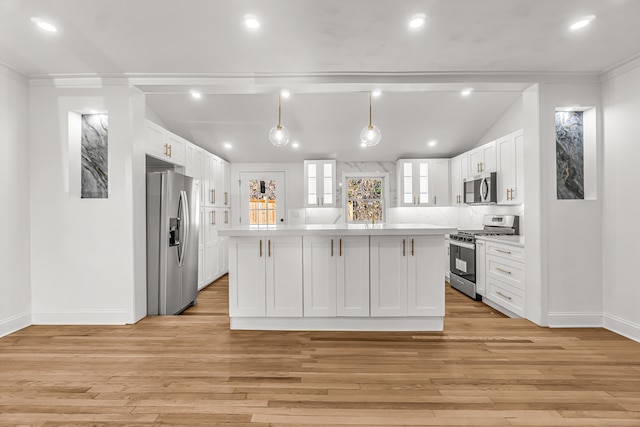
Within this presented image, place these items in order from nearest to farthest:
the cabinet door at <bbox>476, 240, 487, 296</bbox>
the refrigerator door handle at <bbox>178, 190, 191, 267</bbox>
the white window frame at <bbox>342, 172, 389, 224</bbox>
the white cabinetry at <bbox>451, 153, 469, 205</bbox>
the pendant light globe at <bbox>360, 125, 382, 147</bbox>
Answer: the pendant light globe at <bbox>360, 125, 382, 147</bbox> → the refrigerator door handle at <bbox>178, 190, 191, 267</bbox> → the cabinet door at <bbox>476, 240, 487, 296</bbox> → the white cabinetry at <bbox>451, 153, 469, 205</bbox> → the white window frame at <bbox>342, 172, 389, 224</bbox>

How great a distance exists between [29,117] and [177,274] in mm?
2194

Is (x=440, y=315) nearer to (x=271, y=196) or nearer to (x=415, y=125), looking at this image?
(x=415, y=125)

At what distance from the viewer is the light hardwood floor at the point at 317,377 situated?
1834 millimetres

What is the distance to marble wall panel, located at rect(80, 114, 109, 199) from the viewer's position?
3.51 m

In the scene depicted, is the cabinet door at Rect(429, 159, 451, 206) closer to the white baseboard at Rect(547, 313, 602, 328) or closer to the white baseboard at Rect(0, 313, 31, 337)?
the white baseboard at Rect(547, 313, 602, 328)

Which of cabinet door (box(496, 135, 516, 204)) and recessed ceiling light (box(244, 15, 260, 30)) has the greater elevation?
recessed ceiling light (box(244, 15, 260, 30))

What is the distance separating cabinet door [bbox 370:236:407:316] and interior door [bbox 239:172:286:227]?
3.79m

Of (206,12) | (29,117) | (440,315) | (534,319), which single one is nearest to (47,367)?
(29,117)

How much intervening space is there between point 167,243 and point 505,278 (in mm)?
3915

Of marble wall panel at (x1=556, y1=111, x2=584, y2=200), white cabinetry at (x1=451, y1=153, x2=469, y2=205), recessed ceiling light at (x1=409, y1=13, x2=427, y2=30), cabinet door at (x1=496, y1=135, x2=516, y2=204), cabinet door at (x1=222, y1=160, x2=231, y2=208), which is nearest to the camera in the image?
recessed ceiling light at (x1=409, y1=13, x2=427, y2=30)

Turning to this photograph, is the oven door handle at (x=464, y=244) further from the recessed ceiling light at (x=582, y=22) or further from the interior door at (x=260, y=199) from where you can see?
the interior door at (x=260, y=199)

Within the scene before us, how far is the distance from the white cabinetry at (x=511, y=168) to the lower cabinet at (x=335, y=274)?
2.33m

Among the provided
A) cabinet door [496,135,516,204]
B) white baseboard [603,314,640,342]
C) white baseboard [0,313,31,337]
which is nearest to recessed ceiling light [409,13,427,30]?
Result: cabinet door [496,135,516,204]

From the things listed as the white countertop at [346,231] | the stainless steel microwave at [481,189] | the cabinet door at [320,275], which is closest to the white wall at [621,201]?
the stainless steel microwave at [481,189]
